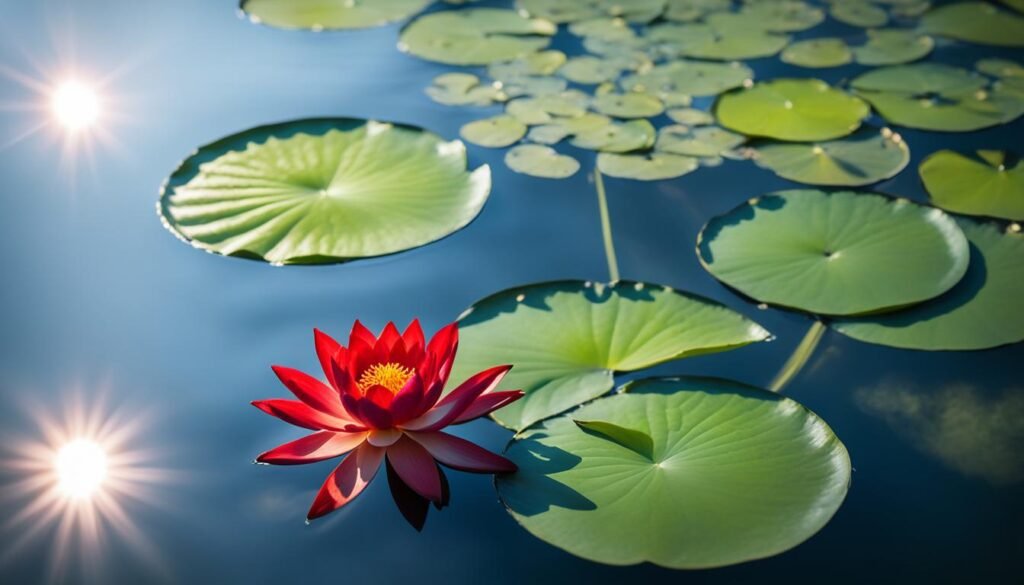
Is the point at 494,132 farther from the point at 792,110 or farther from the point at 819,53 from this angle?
the point at 819,53

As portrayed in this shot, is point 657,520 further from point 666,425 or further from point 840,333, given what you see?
point 840,333

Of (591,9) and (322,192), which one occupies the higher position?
(322,192)

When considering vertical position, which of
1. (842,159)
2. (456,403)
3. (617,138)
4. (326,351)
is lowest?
(842,159)

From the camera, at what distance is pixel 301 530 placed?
5.79ft

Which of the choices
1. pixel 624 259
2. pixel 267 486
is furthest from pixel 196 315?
pixel 624 259

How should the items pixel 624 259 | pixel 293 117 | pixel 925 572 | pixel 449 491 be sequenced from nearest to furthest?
1. pixel 925 572
2. pixel 449 491
3. pixel 624 259
4. pixel 293 117

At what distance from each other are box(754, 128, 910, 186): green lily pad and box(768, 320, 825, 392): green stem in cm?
70

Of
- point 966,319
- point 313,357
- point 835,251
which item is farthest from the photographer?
point 835,251

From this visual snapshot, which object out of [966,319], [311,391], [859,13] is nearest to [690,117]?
[966,319]

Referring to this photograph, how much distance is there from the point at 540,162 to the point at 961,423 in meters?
1.37

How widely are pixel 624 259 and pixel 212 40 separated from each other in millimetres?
1975

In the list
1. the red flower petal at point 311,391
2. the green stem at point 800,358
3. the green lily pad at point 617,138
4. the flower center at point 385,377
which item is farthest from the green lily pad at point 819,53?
the red flower petal at point 311,391

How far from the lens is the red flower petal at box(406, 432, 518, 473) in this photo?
1820 mm

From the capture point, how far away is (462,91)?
3.31m
